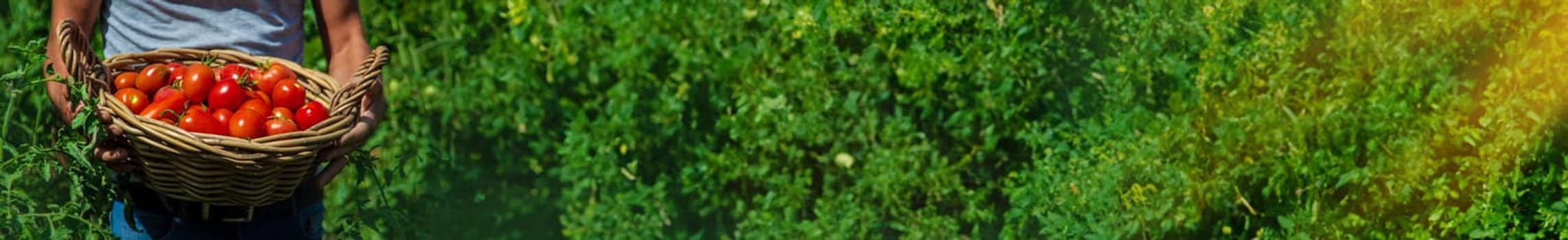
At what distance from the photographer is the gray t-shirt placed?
3178mm

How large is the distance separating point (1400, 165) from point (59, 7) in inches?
91.1

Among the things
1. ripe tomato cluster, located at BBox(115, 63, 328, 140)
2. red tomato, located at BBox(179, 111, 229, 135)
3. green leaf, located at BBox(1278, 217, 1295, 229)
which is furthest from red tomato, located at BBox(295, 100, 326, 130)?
green leaf, located at BBox(1278, 217, 1295, 229)

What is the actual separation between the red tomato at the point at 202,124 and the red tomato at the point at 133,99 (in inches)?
3.5

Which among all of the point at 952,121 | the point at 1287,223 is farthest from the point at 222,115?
the point at 1287,223

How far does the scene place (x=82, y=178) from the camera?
3.07m

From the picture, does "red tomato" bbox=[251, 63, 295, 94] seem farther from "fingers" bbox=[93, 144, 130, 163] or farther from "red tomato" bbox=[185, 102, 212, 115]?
"fingers" bbox=[93, 144, 130, 163]

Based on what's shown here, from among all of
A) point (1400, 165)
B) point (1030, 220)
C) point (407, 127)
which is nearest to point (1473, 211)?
point (1400, 165)

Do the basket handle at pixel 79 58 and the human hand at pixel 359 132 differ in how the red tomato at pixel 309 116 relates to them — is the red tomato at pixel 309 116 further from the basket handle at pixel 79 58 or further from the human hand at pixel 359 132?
the basket handle at pixel 79 58

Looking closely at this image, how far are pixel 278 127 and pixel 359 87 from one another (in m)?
0.13

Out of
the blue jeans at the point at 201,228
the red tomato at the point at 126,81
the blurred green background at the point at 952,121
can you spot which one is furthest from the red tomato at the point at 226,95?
the blurred green background at the point at 952,121

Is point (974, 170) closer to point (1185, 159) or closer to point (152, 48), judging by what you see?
point (1185, 159)

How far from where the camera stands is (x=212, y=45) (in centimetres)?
321

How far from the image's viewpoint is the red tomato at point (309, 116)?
9.70 ft

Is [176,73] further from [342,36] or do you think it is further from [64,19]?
[342,36]
